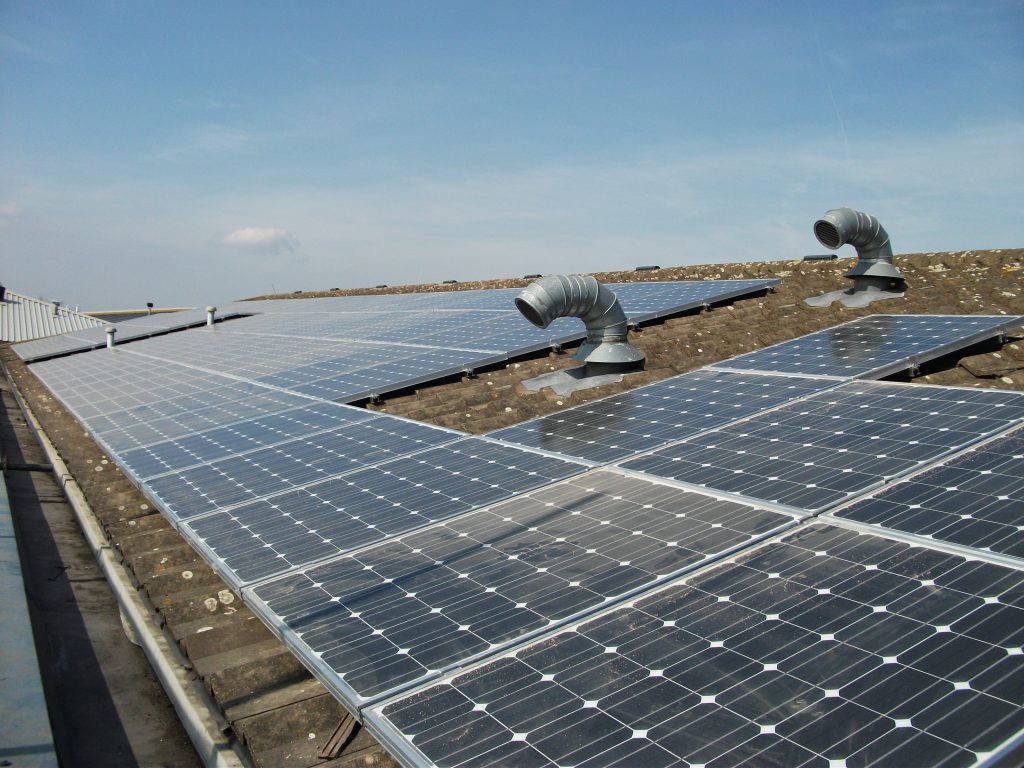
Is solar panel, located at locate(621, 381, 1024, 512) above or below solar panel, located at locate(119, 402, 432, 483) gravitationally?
above

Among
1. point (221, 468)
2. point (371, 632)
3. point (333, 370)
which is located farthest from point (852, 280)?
point (371, 632)

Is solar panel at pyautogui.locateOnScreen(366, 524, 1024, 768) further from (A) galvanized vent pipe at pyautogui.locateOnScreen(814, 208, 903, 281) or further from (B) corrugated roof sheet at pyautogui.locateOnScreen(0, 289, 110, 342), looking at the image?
(B) corrugated roof sheet at pyautogui.locateOnScreen(0, 289, 110, 342)

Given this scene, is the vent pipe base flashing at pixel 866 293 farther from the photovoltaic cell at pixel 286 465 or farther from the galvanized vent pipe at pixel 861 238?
the photovoltaic cell at pixel 286 465

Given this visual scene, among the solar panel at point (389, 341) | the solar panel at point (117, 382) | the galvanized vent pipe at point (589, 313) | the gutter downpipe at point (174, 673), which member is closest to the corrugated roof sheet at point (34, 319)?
the solar panel at point (389, 341)

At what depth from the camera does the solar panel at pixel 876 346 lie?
1411cm

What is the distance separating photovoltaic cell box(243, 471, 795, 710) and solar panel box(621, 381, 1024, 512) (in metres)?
0.62

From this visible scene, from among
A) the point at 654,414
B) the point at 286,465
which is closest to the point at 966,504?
the point at 654,414

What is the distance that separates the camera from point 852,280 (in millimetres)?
24234

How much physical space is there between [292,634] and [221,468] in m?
6.35

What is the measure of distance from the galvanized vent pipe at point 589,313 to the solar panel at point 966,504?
8.36 m

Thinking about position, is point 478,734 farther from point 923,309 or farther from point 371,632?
point 923,309

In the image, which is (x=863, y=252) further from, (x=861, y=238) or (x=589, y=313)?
(x=589, y=313)

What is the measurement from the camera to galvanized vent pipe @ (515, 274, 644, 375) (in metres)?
15.9

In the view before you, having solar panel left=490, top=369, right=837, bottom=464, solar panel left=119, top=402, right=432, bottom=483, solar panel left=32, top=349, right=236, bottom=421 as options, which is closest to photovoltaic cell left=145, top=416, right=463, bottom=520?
solar panel left=119, top=402, right=432, bottom=483
